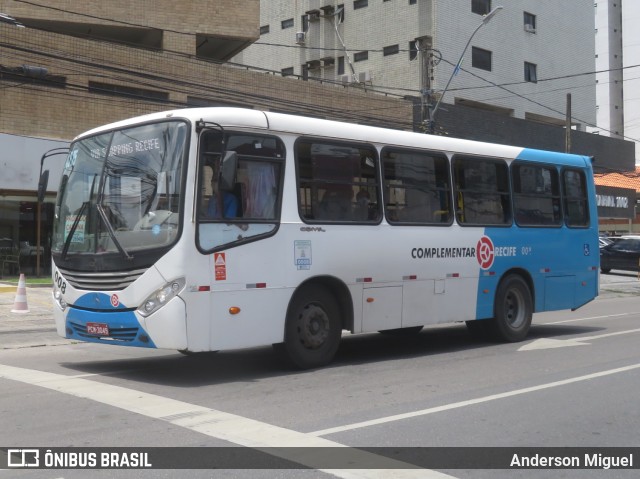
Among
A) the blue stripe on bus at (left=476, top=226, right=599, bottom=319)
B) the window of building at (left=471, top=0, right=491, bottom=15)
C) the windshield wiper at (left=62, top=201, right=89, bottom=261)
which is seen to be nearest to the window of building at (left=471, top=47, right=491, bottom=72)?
the window of building at (left=471, top=0, right=491, bottom=15)

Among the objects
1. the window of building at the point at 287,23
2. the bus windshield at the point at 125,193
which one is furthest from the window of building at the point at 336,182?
the window of building at the point at 287,23

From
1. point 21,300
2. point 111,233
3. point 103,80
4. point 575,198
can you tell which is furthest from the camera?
point 103,80

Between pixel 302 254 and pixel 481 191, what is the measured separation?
13.0 feet

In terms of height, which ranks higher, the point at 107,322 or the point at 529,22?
the point at 529,22

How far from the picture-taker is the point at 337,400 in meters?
7.77

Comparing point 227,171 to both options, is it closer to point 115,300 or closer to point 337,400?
point 115,300

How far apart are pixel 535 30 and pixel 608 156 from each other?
944 cm

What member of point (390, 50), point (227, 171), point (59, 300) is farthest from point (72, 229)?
point (390, 50)

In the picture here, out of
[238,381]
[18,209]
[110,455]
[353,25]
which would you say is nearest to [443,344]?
[238,381]

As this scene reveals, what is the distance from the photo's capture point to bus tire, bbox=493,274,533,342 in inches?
484

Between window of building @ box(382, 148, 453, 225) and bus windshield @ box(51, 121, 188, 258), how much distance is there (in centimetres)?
322

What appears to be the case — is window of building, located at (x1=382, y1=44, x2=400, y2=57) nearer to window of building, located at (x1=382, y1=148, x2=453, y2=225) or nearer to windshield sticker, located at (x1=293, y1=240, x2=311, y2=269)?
window of building, located at (x1=382, y1=148, x2=453, y2=225)

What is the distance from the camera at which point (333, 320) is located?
975 centimetres

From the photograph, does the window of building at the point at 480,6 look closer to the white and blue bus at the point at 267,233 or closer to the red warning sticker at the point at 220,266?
the white and blue bus at the point at 267,233
